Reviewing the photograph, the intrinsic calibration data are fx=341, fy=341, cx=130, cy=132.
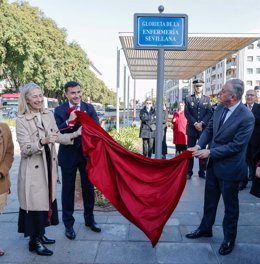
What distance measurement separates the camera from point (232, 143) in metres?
3.91

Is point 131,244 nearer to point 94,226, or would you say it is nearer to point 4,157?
point 94,226

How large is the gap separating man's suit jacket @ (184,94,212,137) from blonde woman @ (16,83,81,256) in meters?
4.20

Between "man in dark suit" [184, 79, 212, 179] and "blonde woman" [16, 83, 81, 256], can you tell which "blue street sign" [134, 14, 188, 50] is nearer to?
"blonde woman" [16, 83, 81, 256]

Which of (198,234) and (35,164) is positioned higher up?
(35,164)

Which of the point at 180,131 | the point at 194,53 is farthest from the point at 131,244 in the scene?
the point at 194,53

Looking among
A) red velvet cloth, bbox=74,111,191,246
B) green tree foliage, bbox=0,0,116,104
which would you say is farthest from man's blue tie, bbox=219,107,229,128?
green tree foliage, bbox=0,0,116,104

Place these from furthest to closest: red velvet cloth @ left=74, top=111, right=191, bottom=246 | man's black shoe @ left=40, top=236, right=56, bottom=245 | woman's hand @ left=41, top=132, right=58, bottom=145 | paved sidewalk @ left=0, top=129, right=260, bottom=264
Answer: man's black shoe @ left=40, top=236, right=56, bottom=245 → red velvet cloth @ left=74, top=111, right=191, bottom=246 → paved sidewalk @ left=0, top=129, right=260, bottom=264 → woman's hand @ left=41, top=132, right=58, bottom=145

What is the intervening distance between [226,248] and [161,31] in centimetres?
315

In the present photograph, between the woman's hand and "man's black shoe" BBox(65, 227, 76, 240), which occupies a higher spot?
the woman's hand

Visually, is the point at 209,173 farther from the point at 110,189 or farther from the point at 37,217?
the point at 37,217

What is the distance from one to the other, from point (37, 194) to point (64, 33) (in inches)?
1717

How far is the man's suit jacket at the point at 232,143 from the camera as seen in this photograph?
3.90 metres

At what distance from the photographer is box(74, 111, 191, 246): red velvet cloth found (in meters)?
4.00

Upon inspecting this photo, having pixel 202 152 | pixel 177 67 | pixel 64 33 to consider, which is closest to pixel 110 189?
pixel 202 152
